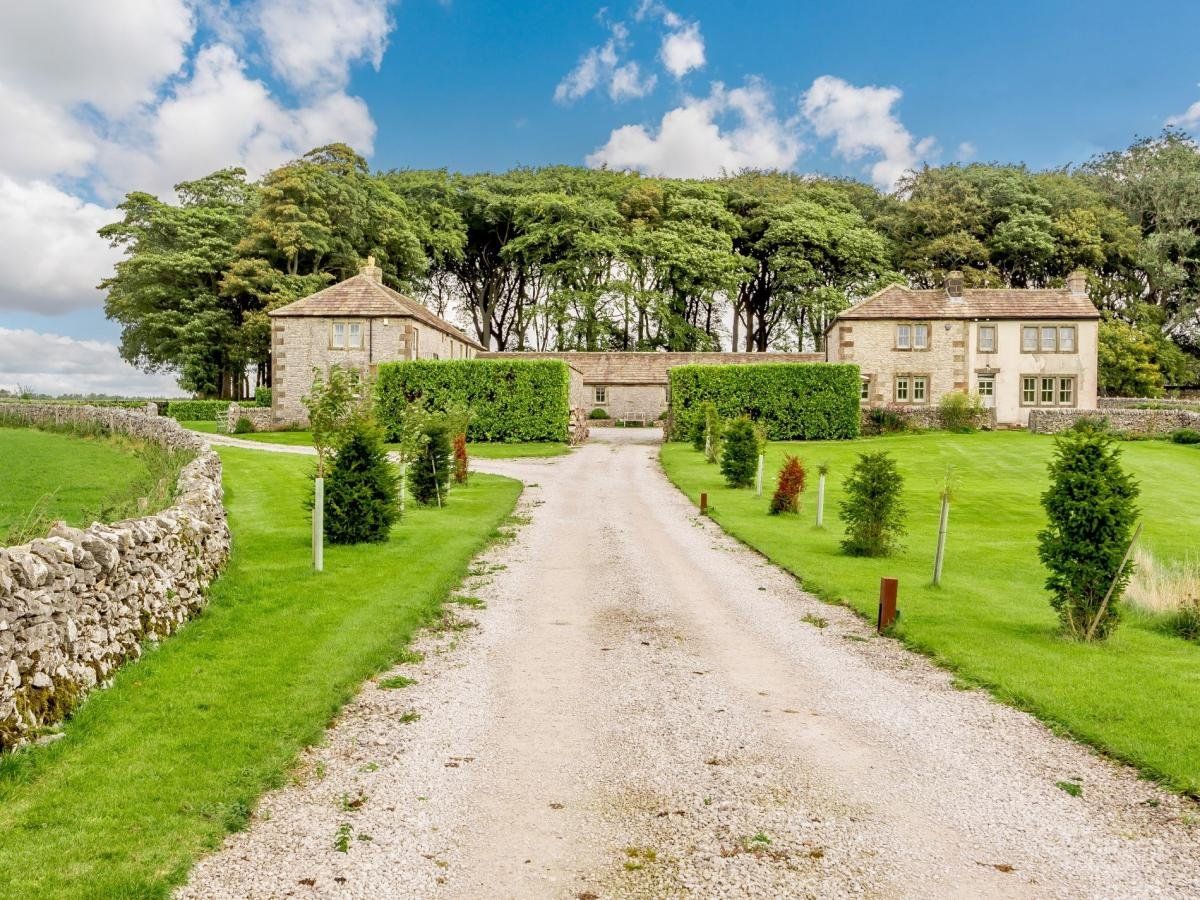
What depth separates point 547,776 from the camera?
20.8ft

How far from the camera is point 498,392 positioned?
135 feet

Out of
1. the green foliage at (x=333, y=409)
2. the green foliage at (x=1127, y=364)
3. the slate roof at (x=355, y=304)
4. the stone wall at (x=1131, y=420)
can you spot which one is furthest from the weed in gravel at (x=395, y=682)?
the green foliage at (x=1127, y=364)

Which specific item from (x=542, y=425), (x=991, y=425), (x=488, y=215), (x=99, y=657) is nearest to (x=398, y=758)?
(x=99, y=657)

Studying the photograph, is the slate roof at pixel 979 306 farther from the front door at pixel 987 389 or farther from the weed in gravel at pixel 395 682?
the weed in gravel at pixel 395 682

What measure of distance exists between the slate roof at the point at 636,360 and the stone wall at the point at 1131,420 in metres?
16.3

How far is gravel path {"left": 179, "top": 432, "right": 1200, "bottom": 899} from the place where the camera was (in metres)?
5.00

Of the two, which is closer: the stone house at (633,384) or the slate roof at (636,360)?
the slate roof at (636,360)

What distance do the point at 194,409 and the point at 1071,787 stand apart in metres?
57.2

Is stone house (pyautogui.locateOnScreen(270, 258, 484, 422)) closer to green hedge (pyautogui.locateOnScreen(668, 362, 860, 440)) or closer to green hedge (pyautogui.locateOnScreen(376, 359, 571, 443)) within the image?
green hedge (pyautogui.locateOnScreen(376, 359, 571, 443))

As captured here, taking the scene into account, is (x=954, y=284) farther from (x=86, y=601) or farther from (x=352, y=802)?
(x=352, y=802)

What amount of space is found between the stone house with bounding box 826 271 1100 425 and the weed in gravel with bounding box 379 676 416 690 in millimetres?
44850

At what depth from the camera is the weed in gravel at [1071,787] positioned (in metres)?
6.22

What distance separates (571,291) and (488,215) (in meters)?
11.7

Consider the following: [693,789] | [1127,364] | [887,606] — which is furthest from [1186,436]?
[693,789]
